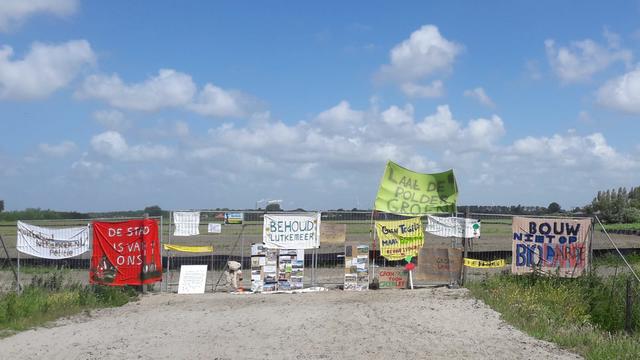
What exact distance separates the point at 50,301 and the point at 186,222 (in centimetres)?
461

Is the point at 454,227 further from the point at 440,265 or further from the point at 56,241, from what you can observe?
the point at 56,241

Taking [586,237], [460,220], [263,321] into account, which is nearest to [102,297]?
[263,321]

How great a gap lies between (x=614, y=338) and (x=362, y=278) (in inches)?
301

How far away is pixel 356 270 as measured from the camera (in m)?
19.7

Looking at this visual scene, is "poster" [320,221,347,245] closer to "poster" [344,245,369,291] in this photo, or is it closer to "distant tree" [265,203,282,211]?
"poster" [344,245,369,291]

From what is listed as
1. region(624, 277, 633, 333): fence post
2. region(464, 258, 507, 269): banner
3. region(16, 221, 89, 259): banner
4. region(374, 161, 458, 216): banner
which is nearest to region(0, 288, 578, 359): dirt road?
region(464, 258, 507, 269): banner

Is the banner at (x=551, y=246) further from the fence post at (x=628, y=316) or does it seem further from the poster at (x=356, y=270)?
the poster at (x=356, y=270)

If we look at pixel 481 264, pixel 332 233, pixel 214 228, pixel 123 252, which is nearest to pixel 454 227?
Result: pixel 481 264

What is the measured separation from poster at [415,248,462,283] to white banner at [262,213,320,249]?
10.3ft

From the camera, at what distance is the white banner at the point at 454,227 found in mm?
19906

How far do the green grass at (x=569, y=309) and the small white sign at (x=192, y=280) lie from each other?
7.59m

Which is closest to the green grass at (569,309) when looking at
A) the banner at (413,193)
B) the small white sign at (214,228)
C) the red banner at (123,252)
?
the banner at (413,193)

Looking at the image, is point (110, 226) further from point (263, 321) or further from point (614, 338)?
point (614, 338)

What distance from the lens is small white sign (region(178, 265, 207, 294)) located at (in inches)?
765
